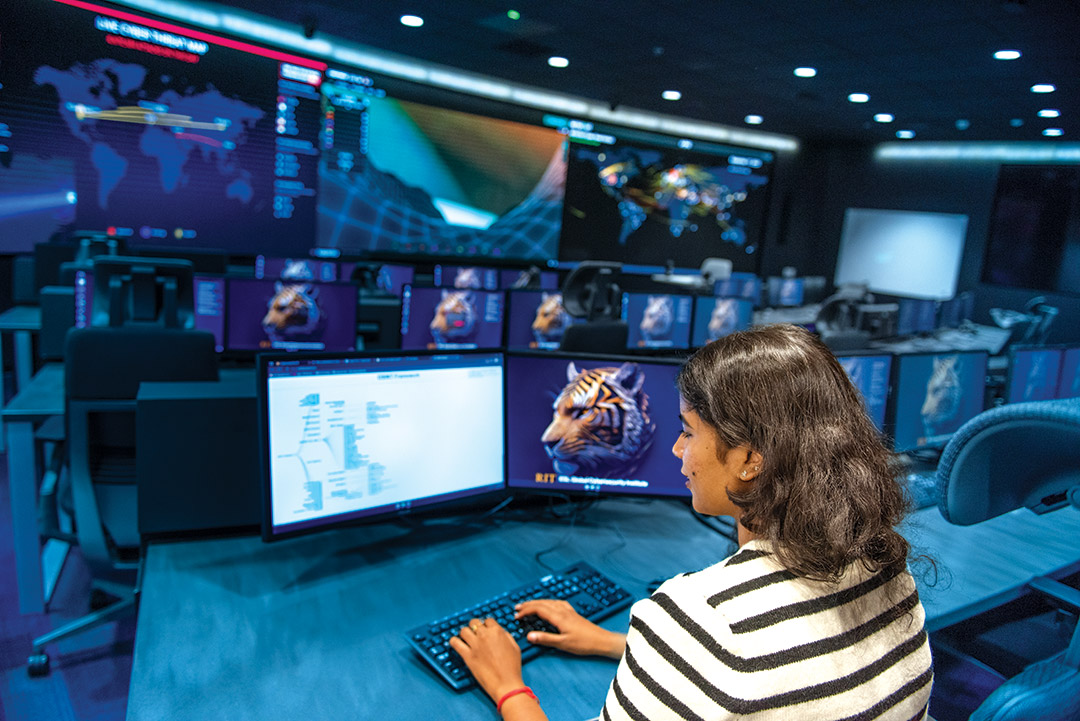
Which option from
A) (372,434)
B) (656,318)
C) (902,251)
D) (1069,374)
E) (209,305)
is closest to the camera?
(372,434)

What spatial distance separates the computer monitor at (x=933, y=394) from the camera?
225cm

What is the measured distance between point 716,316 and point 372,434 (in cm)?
359

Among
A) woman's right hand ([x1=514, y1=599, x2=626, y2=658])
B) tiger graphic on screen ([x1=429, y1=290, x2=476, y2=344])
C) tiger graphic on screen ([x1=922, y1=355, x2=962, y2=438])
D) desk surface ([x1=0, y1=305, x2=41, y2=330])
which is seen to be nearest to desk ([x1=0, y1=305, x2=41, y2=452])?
desk surface ([x1=0, y1=305, x2=41, y2=330])

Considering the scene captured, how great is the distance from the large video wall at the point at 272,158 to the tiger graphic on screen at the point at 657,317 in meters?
3.44

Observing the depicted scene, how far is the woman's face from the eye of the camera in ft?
2.56

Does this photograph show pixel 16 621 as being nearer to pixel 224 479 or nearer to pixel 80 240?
pixel 224 479

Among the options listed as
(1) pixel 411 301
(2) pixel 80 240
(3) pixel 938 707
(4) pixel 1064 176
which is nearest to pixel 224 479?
(3) pixel 938 707

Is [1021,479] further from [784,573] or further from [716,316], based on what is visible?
[716,316]

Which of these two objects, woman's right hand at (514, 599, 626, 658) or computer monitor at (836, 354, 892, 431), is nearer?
woman's right hand at (514, 599, 626, 658)

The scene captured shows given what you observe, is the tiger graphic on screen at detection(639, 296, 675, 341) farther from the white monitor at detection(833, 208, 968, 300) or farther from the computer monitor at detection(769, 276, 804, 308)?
the white monitor at detection(833, 208, 968, 300)

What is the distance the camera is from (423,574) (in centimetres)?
135

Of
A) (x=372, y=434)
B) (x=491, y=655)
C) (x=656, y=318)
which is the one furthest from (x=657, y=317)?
(x=491, y=655)

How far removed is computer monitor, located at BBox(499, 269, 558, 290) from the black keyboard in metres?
2.91

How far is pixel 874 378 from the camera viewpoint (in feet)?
7.16
